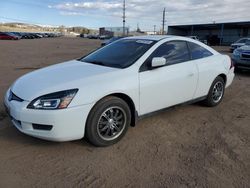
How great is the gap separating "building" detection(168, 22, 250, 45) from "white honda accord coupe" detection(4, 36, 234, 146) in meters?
46.6

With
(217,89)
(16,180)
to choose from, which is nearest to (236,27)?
(217,89)

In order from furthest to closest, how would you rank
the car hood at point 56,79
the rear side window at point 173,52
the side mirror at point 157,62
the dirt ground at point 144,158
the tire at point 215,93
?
the tire at point 215,93 → the rear side window at point 173,52 → the side mirror at point 157,62 → the car hood at point 56,79 → the dirt ground at point 144,158

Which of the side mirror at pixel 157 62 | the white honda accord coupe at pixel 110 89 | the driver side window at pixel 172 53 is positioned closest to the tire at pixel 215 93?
the white honda accord coupe at pixel 110 89

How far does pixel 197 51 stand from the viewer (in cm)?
498

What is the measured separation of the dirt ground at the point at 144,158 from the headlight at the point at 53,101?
680mm

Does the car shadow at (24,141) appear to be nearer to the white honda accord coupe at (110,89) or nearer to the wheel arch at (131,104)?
the white honda accord coupe at (110,89)

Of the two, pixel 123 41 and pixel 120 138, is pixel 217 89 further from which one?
pixel 120 138

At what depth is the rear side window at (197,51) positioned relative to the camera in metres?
4.86

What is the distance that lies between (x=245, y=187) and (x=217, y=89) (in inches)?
118

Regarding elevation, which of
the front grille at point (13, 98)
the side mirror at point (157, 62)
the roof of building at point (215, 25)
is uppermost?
the roof of building at point (215, 25)

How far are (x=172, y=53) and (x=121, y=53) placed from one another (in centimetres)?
90

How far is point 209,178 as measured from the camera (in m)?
2.96

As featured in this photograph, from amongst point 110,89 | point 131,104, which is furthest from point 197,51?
point 110,89

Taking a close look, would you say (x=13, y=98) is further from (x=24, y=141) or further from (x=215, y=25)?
(x=215, y=25)
